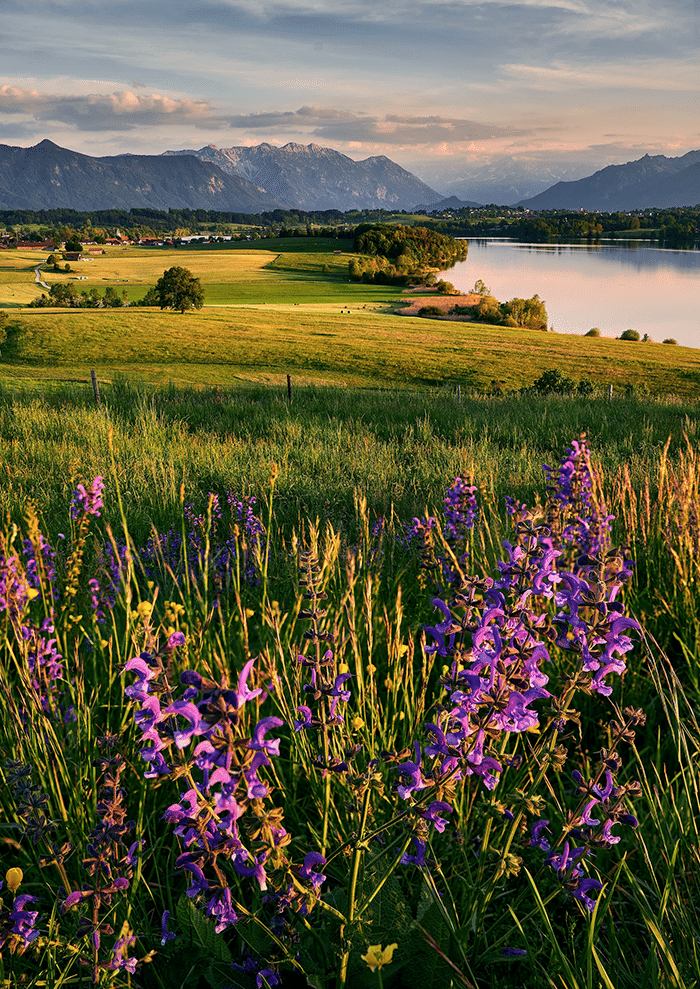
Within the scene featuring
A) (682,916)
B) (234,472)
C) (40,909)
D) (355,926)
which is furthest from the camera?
(234,472)

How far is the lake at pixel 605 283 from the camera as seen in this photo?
76.2 metres

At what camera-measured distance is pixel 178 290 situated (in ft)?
201

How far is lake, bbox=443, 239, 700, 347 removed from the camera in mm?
76250

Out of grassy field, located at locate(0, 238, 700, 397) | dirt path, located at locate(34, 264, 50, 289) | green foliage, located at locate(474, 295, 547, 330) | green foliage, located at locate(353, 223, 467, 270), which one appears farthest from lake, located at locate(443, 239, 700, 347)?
dirt path, located at locate(34, 264, 50, 289)

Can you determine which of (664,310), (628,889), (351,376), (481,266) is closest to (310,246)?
(481,266)

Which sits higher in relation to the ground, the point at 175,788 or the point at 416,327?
the point at 416,327

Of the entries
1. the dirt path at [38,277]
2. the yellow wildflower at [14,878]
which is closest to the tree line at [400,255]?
the dirt path at [38,277]

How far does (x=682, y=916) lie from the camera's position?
5.66 ft

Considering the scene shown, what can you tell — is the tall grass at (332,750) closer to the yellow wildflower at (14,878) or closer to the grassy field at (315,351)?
the yellow wildflower at (14,878)

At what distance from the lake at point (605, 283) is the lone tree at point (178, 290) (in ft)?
131

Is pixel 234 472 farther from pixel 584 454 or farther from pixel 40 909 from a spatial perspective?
pixel 40 909

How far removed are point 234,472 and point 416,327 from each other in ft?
177

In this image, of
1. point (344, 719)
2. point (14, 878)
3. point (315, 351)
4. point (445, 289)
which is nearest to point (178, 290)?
point (315, 351)

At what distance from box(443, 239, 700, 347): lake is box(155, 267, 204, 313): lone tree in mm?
39927
